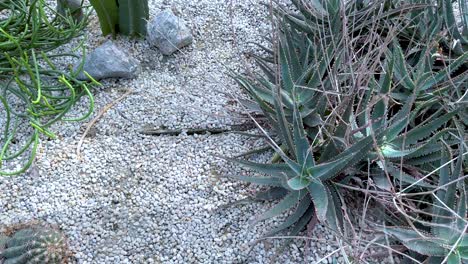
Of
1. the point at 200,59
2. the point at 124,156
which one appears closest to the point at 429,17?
the point at 200,59

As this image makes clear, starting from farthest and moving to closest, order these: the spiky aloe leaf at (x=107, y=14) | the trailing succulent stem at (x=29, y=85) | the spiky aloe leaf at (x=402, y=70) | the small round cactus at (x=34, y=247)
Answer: the spiky aloe leaf at (x=107, y=14) → the trailing succulent stem at (x=29, y=85) → the spiky aloe leaf at (x=402, y=70) → the small round cactus at (x=34, y=247)

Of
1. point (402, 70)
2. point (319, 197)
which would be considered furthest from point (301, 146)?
point (402, 70)

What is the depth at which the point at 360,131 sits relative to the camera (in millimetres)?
1843

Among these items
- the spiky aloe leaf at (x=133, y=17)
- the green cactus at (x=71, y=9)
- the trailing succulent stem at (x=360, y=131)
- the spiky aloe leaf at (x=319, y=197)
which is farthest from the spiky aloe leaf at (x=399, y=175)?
the green cactus at (x=71, y=9)

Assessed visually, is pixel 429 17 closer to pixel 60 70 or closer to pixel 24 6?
pixel 60 70

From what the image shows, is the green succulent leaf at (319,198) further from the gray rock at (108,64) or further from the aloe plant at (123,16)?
the aloe plant at (123,16)

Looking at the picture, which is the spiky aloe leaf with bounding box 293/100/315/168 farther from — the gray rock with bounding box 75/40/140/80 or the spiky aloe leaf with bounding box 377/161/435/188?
the gray rock with bounding box 75/40/140/80

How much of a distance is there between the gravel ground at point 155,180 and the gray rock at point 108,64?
0.17 feet

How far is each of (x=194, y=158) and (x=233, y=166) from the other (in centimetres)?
15

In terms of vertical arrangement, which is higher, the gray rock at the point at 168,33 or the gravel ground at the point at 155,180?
the gray rock at the point at 168,33

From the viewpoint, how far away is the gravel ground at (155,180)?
72.4 inches

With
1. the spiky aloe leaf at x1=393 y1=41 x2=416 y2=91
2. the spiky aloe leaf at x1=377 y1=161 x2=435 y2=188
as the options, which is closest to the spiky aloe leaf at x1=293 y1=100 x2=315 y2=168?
the spiky aloe leaf at x1=377 y1=161 x2=435 y2=188

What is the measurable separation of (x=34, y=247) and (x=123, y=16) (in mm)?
1202

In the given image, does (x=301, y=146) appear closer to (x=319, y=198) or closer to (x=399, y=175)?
(x=319, y=198)
